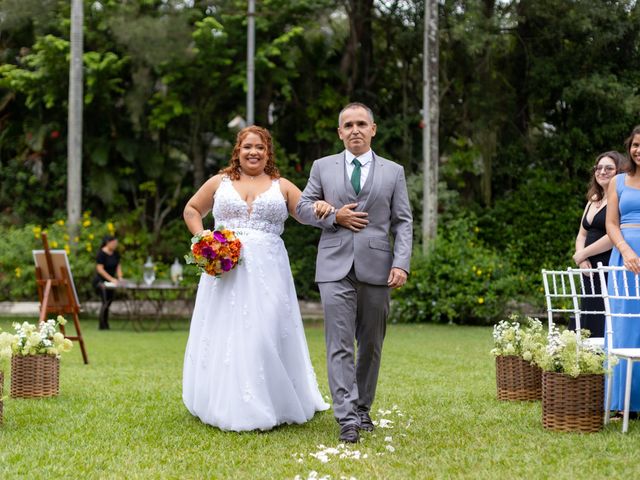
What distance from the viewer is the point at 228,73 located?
22.4 m

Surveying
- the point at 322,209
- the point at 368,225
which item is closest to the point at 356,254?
the point at 368,225

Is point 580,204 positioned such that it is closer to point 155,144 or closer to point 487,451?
point 155,144

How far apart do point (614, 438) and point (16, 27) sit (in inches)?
795

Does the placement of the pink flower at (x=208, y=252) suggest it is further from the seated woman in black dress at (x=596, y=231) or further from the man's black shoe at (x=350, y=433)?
the seated woman in black dress at (x=596, y=231)

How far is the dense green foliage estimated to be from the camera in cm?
2041

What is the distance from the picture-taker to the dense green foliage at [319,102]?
20406 mm

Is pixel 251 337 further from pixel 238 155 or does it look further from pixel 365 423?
pixel 238 155

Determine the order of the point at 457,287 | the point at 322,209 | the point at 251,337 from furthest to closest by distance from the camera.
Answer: the point at 457,287
the point at 251,337
the point at 322,209

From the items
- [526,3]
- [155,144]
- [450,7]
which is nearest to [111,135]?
[155,144]

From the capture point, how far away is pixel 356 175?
20.2 feet

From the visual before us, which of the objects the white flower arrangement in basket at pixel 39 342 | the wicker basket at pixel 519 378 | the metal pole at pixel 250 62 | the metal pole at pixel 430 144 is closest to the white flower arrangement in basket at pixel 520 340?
the wicker basket at pixel 519 378

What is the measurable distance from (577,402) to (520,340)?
1.66 meters

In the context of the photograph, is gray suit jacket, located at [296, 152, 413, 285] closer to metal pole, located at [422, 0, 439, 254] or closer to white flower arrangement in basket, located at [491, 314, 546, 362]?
white flower arrangement in basket, located at [491, 314, 546, 362]

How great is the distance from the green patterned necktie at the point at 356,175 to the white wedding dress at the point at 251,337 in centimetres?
87
